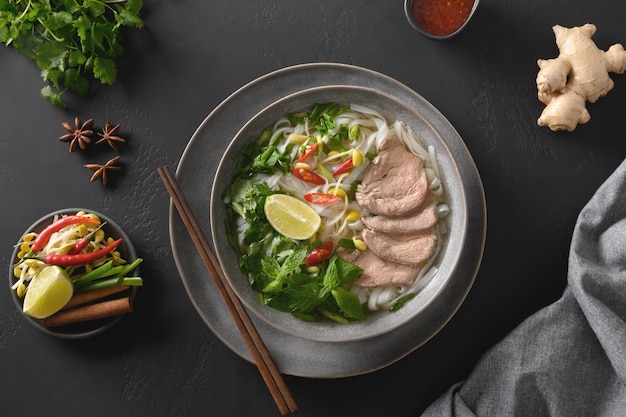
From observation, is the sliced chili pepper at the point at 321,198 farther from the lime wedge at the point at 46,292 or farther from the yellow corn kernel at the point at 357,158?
the lime wedge at the point at 46,292

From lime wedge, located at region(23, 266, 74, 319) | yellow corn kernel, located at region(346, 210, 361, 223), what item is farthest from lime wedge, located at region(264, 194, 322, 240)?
lime wedge, located at region(23, 266, 74, 319)

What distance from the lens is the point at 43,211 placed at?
4.08 meters

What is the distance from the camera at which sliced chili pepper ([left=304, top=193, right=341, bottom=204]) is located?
3.56 metres

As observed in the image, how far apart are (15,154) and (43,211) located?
47cm

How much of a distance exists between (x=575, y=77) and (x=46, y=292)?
3.67 meters

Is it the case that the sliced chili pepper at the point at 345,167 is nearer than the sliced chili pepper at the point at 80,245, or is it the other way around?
the sliced chili pepper at the point at 345,167

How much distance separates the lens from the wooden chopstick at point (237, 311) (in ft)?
11.3

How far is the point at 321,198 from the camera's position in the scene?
3580 millimetres

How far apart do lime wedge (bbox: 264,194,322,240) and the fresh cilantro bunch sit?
1.51 meters

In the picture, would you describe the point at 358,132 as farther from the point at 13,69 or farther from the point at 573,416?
the point at 13,69

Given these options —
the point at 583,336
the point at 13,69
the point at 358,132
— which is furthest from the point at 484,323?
the point at 13,69

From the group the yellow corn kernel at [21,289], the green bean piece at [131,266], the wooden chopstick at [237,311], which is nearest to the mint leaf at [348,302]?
the wooden chopstick at [237,311]

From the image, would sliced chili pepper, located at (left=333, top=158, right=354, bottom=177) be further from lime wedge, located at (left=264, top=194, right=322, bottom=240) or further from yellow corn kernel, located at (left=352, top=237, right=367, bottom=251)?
yellow corn kernel, located at (left=352, top=237, right=367, bottom=251)

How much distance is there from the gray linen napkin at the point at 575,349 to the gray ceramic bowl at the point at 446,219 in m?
0.62
